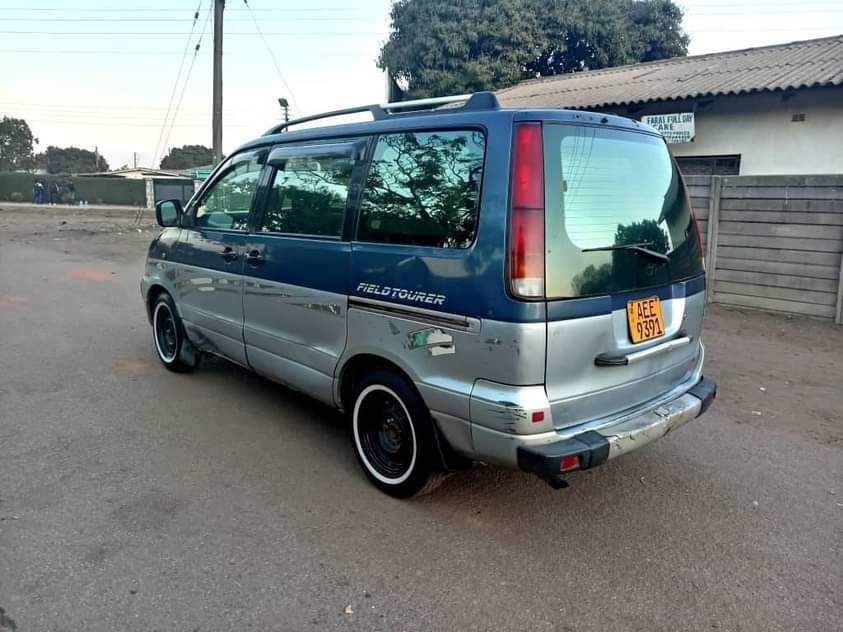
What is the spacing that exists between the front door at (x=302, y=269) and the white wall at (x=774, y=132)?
31.4ft

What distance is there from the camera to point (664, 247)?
3.19m

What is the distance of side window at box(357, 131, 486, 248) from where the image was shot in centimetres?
283

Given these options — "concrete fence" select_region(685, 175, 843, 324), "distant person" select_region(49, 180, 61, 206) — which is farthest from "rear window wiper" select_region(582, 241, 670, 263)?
"distant person" select_region(49, 180, 61, 206)

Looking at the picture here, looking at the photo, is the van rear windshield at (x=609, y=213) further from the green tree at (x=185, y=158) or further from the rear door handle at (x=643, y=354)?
the green tree at (x=185, y=158)

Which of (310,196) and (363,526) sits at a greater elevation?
(310,196)

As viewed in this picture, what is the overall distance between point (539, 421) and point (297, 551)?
1.25 meters

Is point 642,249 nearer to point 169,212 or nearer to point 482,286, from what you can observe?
point 482,286

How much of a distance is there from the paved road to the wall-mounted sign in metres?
7.63

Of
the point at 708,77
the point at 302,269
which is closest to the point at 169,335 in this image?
the point at 302,269

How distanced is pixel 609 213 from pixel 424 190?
89 cm

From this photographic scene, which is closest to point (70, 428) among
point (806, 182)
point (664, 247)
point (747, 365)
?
point (664, 247)

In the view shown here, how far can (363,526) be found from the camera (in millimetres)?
3062

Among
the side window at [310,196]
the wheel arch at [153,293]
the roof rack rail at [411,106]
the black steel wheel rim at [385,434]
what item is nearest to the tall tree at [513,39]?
the wheel arch at [153,293]

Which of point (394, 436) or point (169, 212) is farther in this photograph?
point (169, 212)
